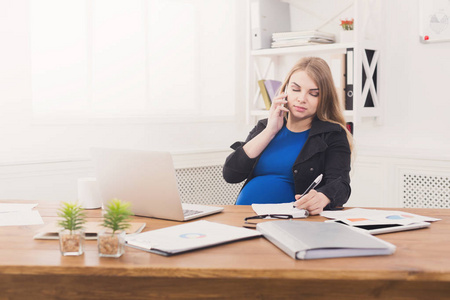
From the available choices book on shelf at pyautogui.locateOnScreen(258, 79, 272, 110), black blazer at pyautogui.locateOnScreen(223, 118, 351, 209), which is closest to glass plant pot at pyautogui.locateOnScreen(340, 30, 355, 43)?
book on shelf at pyautogui.locateOnScreen(258, 79, 272, 110)

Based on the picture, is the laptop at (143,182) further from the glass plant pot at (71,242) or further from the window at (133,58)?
the window at (133,58)

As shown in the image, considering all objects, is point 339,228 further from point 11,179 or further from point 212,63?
point 212,63

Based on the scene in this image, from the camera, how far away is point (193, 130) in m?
3.62

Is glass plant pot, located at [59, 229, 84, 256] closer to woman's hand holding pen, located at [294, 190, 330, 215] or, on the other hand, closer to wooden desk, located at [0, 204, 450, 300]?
wooden desk, located at [0, 204, 450, 300]

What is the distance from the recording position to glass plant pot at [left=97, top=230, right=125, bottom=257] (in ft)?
3.89

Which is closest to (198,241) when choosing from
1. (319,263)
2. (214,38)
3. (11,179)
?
(319,263)

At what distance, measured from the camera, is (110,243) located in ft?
3.89

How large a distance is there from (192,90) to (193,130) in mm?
284

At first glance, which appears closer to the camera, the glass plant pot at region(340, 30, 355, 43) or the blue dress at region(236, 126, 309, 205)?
the blue dress at region(236, 126, 309, 205)

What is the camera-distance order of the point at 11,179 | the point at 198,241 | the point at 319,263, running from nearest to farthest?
the point at 319,263 < the point at 198,241 < the point at 11,179

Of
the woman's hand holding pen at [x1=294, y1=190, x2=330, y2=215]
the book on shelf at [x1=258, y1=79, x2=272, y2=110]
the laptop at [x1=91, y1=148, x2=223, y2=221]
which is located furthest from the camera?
the book on shelf at [x1=258, y1=79, x2=272, y2=110]

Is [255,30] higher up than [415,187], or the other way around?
[255,30]

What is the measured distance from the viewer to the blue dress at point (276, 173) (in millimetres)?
2135

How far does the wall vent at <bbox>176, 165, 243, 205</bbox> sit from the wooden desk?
2277 mm
